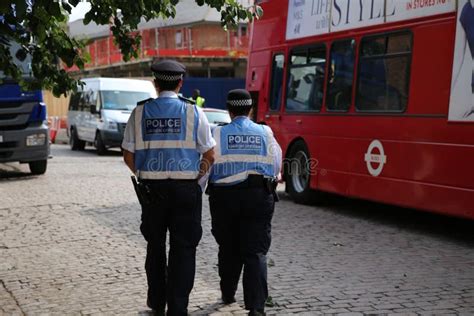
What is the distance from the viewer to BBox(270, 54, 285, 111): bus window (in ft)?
38.9

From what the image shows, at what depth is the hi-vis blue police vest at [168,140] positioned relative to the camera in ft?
15.1

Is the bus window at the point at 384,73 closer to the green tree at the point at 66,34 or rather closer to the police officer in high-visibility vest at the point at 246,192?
the green tree at the point at 66,34

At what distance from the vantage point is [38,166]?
1472 centimetres

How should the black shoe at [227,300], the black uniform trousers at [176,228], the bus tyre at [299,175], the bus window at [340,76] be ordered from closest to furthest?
the black uniform trousers at [176,228] < the black shoe at [227,300] < the bus window at [340,76] < the bus tyre at [299,175]

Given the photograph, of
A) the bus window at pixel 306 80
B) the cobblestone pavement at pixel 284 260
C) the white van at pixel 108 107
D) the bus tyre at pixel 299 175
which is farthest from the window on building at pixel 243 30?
the cobblestone pavement at pixel 284 260

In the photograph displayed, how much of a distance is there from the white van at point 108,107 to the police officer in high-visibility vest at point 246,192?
15.2 meters

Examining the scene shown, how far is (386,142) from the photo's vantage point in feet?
28.9

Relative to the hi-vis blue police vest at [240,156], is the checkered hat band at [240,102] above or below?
above

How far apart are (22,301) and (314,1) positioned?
23.3ft

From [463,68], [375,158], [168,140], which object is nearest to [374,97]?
[375,158]

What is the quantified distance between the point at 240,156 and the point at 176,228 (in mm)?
765

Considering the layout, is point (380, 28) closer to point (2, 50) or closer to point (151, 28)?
point (2, 50)

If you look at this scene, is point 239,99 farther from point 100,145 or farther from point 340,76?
point 100,145

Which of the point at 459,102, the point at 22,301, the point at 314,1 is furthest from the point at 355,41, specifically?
the point at 22,301
